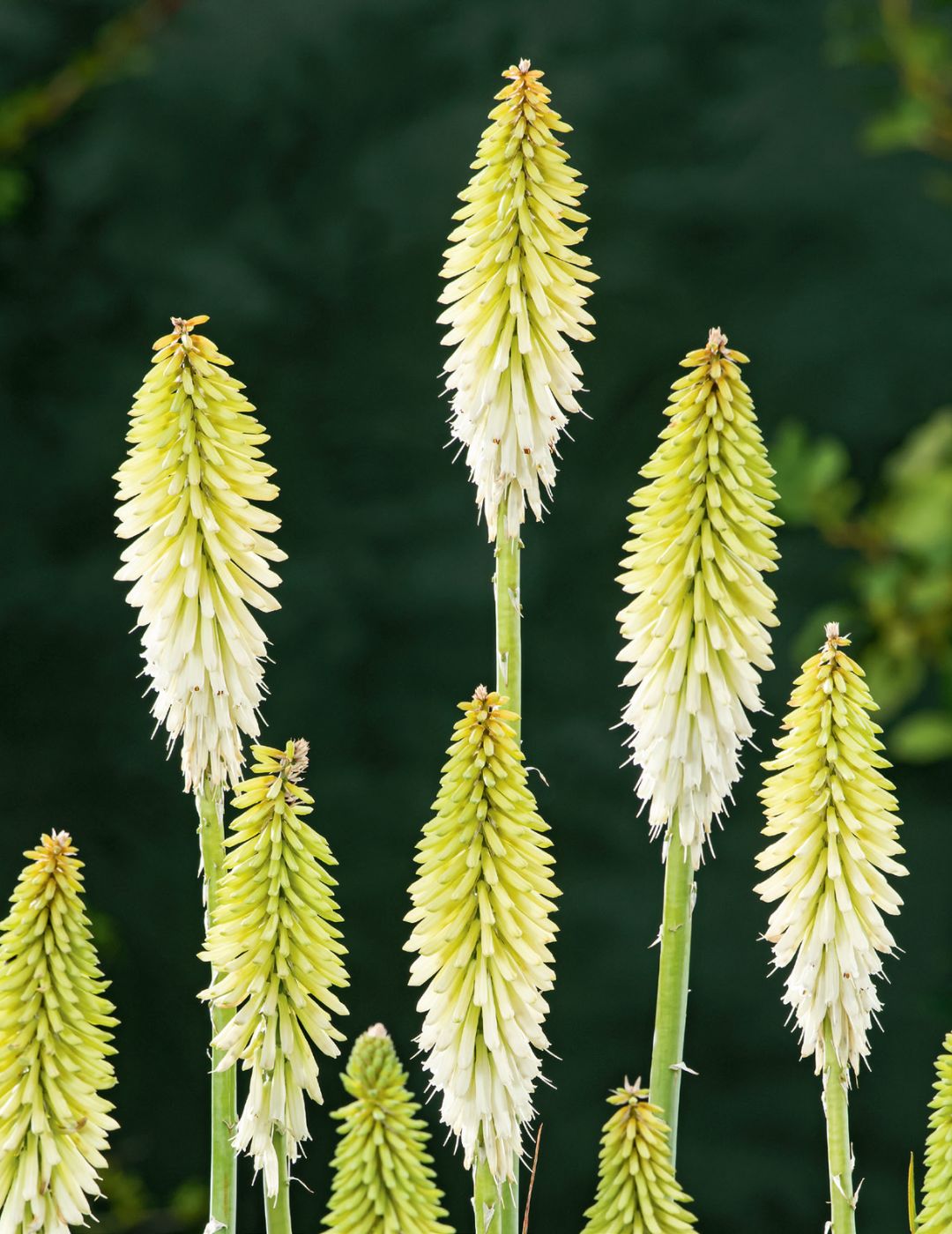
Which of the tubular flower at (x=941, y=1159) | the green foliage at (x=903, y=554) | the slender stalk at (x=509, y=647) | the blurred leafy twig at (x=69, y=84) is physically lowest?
the tubular flower at (x=941, y=1159)

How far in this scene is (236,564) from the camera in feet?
3.28

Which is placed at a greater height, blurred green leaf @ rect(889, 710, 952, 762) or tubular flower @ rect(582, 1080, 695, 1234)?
blurred green leaf @ rect(889, 710, 952, 762)

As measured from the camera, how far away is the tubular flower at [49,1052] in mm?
834

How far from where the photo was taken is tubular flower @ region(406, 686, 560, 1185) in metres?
0.83

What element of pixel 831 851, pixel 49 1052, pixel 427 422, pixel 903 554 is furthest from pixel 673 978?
pixel 427 422

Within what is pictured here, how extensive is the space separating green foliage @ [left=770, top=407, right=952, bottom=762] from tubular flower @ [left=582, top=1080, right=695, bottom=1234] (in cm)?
154

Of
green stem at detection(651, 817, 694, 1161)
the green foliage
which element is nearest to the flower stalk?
green stem at detection(651, 817, 694, 1161)

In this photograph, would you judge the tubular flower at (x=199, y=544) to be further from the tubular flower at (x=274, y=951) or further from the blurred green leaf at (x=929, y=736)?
the blurred green leaf at (x=929, y=736)

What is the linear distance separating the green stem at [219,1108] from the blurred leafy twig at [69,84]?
7.31 feet

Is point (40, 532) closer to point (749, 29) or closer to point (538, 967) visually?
point (749, 29)

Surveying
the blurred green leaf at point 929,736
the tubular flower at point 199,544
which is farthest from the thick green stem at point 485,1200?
the blurred green leaf at point 929,736

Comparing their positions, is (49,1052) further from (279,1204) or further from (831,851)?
(831,851)

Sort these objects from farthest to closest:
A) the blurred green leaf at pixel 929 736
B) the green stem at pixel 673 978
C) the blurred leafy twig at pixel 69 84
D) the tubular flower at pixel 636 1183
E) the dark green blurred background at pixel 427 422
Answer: the dark green blurred background at pixel 427 422, the blurred leafy twig at pixel 69 84, the blurred green leaf at pixel 929 736, the green stem at pixel 673 978, the tubular flower at pixel 636 1183

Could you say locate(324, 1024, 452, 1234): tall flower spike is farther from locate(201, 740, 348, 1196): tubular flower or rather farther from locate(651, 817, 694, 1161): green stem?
locate(651, 817, 694, 1161): green stem
